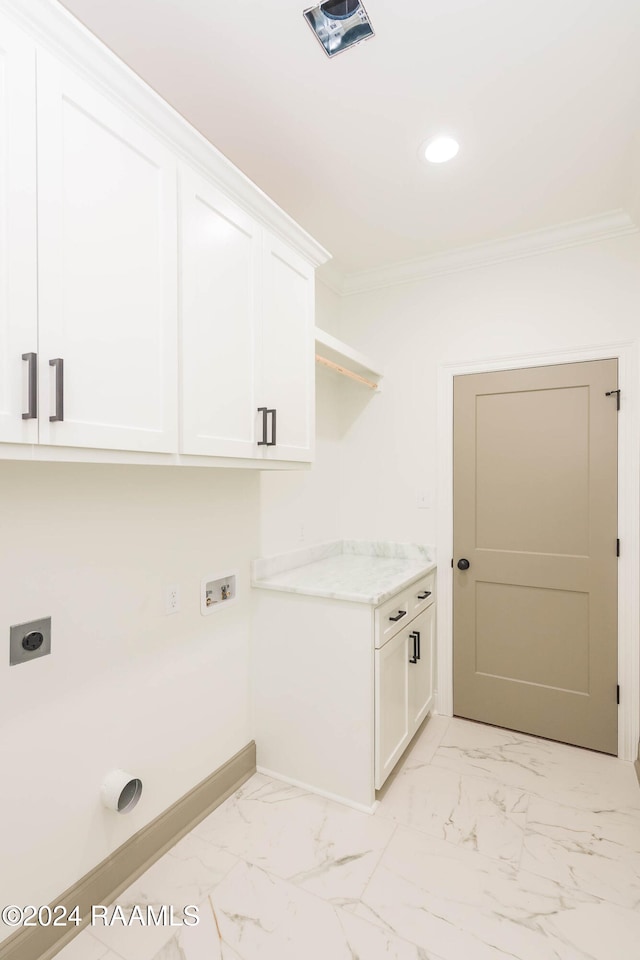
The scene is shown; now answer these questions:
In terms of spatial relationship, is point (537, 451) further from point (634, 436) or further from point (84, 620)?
point (84, 620)

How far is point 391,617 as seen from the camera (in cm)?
214

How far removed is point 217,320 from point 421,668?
203cm

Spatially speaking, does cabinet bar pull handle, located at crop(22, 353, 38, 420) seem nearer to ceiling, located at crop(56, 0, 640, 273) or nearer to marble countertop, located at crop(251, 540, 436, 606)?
ceiling, located at crop(56, 0, 640, 273)

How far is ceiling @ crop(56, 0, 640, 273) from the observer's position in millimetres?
1368

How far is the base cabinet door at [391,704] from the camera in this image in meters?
1.99

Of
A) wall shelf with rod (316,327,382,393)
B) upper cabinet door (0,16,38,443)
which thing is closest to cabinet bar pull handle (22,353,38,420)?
upper cabinet door (0,16,38,443)

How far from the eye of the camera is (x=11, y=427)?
37.8 inches

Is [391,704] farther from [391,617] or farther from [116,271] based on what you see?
[116,271]

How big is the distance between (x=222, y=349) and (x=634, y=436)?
2036 millimetres

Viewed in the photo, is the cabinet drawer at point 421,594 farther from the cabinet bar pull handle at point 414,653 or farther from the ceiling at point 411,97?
the ceiling at point 411,97

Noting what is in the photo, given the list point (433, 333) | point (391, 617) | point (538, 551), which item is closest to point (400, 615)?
point (391, 617)

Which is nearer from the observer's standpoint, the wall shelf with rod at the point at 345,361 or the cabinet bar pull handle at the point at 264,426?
the cabinet bar pull handle at the point at 264,426

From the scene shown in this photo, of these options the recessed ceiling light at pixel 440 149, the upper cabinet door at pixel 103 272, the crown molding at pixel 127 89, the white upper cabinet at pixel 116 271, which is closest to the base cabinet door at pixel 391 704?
the white upper cabinet at pixel 116 271

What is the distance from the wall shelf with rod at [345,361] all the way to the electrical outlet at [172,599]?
125cm
